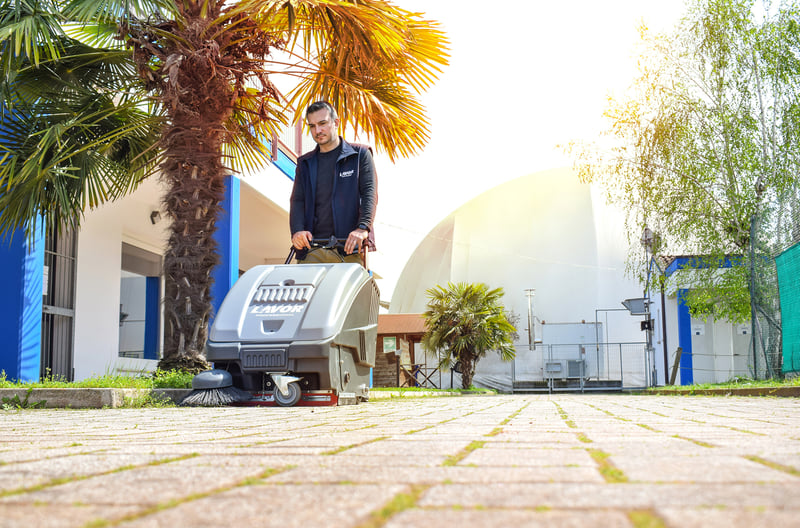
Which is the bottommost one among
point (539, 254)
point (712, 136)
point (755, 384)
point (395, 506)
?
point (755, 384)

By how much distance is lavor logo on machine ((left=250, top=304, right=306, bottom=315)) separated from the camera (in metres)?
5.10

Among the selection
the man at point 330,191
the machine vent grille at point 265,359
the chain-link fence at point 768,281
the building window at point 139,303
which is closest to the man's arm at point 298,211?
the man at point 330,191

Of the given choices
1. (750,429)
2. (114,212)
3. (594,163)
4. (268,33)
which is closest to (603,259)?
(594,163)

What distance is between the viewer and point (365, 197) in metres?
5.89

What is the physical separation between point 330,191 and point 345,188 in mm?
133

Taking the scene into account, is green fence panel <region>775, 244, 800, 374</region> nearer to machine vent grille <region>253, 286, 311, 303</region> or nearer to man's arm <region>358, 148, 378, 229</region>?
man's arm <region>358, 148, 378, 229</region>

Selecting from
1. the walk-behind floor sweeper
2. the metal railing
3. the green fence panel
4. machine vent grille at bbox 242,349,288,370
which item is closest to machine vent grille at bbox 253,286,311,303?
the walk-behind floor sweeper

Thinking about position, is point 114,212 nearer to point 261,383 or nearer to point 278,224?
point 278,224

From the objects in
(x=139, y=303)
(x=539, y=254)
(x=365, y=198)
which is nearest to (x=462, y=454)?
(x=365, y=198)

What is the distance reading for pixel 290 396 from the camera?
196 inches

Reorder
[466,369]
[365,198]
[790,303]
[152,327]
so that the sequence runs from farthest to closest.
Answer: [466,369] → [152,327] → [790,303] → [365,198]

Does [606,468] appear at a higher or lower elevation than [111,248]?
lower

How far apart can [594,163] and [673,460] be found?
1479 centimetres

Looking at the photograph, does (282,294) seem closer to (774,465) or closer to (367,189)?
(367,189)
